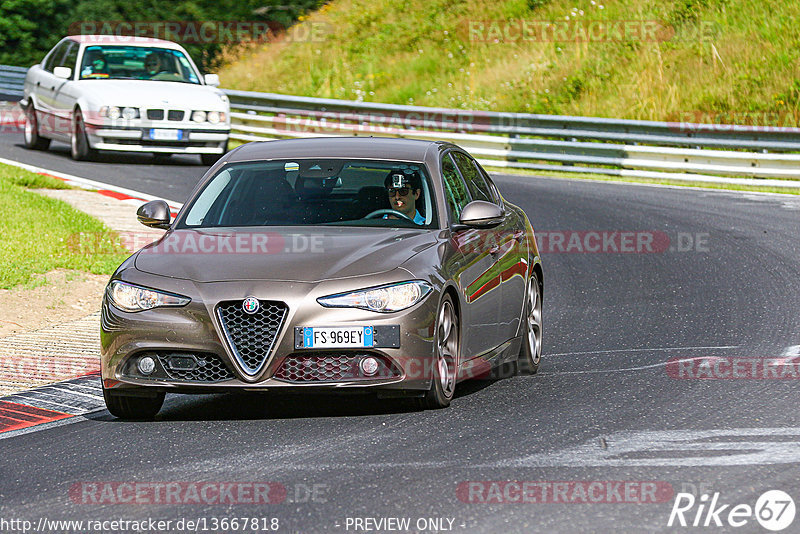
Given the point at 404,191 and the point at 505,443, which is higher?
the point at 404,191

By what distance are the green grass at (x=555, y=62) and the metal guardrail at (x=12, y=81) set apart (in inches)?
228

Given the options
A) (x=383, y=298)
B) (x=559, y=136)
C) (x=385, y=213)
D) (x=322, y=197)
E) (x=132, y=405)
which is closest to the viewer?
(x=383, y=298)

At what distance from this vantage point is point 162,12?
156 ft

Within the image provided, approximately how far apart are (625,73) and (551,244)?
1495 centimetres

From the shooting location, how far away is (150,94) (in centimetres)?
2133

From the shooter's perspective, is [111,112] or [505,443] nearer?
[505,443]

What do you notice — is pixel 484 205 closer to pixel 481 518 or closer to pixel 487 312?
pixel 487 312

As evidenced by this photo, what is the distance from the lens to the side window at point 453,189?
8797 millimetres

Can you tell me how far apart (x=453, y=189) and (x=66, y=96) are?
14.3 meters

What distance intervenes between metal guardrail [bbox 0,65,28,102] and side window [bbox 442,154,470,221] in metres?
30.7

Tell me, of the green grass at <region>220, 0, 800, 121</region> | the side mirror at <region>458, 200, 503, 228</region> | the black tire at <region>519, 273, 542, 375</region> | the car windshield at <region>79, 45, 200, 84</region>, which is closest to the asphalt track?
the black tire at <region>519, 273, 542, 375</region>
